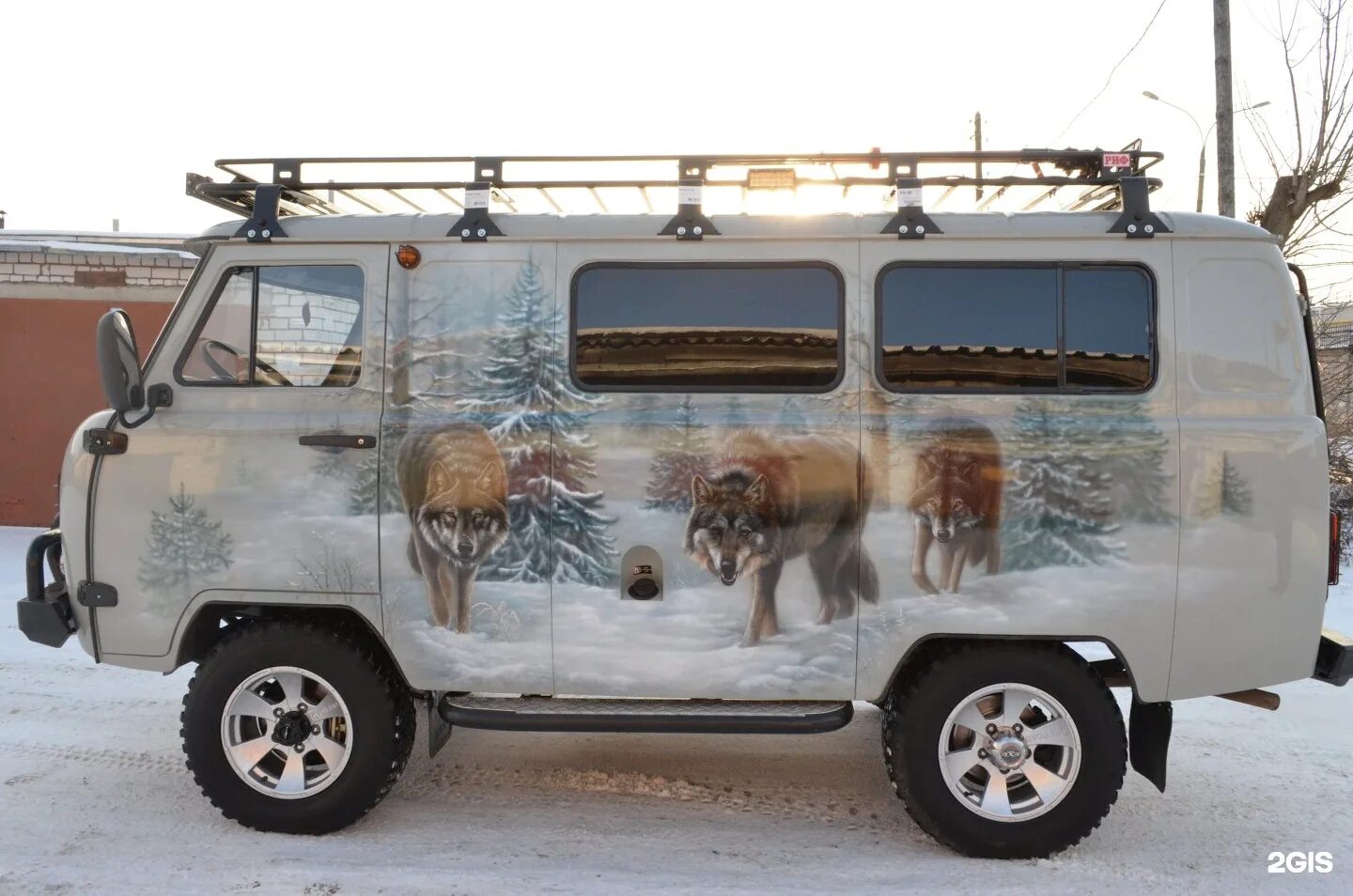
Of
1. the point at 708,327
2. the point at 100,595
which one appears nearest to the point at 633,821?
the point at 708,327

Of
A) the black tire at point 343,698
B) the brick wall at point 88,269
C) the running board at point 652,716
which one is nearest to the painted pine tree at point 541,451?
the running board at point 652,716

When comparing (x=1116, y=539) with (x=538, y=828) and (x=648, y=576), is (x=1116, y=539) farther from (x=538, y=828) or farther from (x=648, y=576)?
(x=538, y=828)

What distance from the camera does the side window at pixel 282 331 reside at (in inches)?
147

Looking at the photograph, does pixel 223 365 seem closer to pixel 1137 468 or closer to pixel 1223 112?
pixel 1137 468

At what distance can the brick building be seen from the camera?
10742 millimetres

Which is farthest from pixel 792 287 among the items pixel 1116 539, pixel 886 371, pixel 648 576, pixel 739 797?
pixel 739 797

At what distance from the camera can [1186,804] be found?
413 cm

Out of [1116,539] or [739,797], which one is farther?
[739,797]

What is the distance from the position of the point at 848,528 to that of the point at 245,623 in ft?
8.38

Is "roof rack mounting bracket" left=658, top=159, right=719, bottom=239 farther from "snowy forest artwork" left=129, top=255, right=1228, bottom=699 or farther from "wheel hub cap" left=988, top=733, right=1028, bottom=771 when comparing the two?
"wheel hub cap" left=988, top=733, right=1028, bottom=771

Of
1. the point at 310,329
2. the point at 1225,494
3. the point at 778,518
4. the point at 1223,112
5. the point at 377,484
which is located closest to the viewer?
the point at 1225,494

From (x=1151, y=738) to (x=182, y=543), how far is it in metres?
4.07

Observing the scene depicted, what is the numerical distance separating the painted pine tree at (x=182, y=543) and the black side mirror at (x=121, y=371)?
1.23 feet

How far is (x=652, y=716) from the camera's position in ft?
11.8
